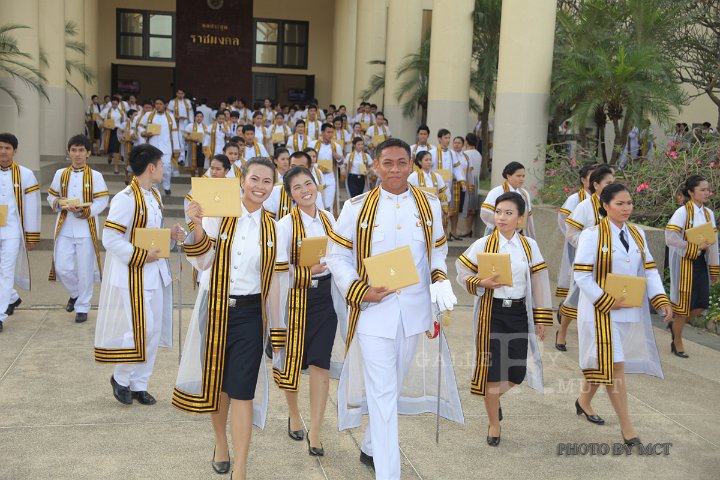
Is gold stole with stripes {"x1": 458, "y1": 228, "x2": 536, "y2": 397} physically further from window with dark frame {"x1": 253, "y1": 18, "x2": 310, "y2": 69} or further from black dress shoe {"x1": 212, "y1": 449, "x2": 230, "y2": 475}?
window with dark frame {"x1": 253, "y1": 18, "x2": 310, "y2": 69}

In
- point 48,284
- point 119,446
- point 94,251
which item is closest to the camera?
point 119,446

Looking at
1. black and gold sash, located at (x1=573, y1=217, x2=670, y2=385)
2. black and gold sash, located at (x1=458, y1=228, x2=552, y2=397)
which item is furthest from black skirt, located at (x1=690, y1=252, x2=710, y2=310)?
black and gold sash, located at (x1=458, y1=228, x2=552, y2=397)

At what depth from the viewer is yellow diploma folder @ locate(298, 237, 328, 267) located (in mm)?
5883

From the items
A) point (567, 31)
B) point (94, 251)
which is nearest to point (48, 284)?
point (94, 251)

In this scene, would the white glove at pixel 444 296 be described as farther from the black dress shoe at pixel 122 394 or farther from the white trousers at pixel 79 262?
the white trousers at pixel 79 262

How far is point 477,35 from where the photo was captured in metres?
19.8

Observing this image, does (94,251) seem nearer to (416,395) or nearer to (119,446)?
(119,446)

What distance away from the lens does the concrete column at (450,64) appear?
1736 cm

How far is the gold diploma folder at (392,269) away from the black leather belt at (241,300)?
75cm

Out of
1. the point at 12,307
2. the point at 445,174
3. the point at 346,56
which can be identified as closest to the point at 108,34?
the point at 346,56

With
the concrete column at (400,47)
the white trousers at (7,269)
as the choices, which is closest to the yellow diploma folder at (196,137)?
the concrete column at (400,47)

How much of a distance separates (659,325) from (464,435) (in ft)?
15.3

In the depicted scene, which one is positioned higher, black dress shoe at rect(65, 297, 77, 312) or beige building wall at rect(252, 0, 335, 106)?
beige building wall at rect(252, 0, 335, 106)

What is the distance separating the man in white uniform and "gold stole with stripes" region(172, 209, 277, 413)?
40 centimetres
